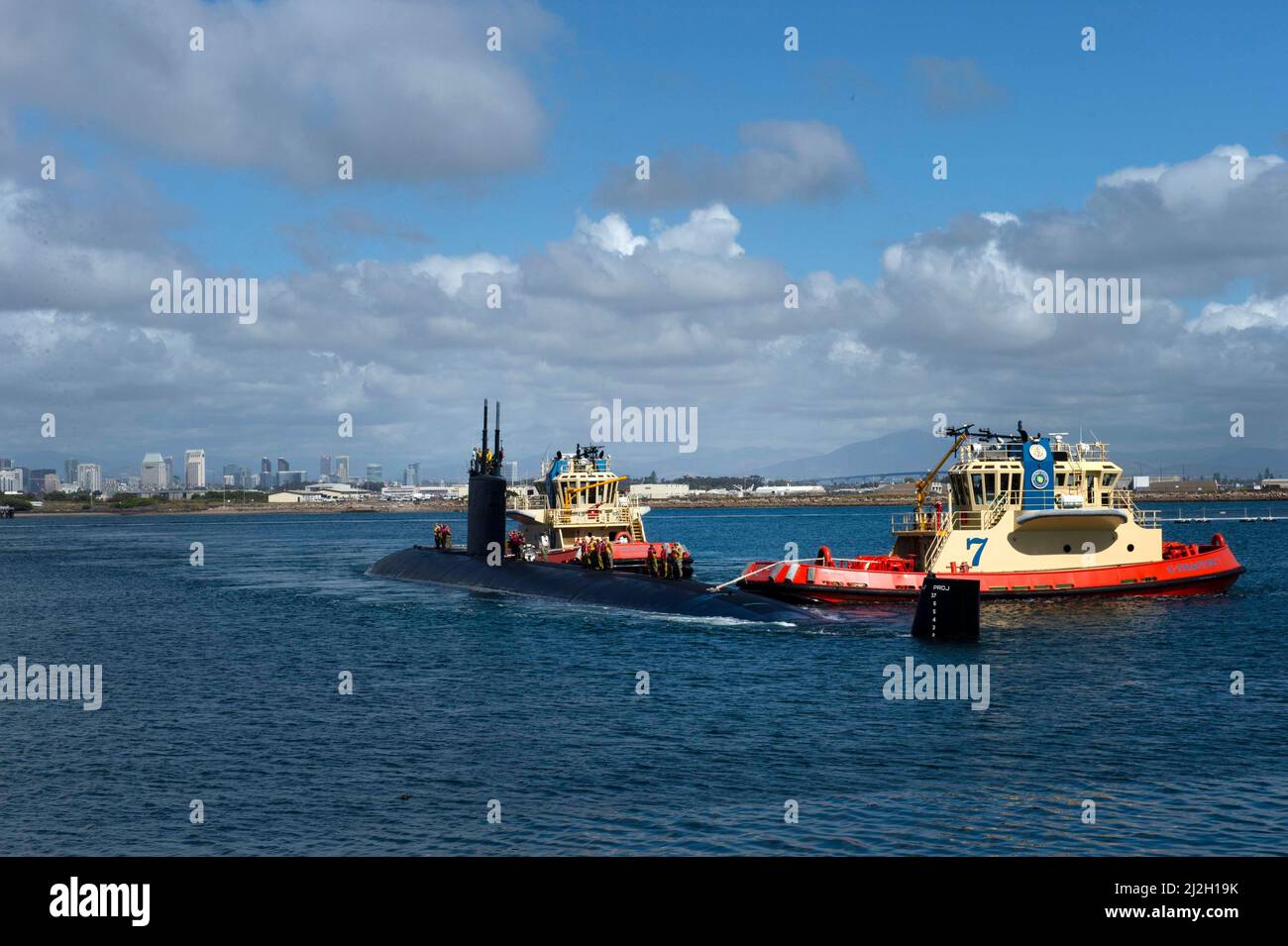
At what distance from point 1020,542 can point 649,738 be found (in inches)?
1087

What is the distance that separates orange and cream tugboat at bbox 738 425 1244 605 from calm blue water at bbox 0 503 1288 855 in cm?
137

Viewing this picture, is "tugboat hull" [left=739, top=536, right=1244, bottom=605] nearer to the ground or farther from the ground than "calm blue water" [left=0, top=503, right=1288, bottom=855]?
farther from the ground

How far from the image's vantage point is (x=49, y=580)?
76375mm

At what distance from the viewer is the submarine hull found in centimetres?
4456

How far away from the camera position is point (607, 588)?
49.6 m

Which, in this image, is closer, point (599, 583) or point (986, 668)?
point (986, 668)

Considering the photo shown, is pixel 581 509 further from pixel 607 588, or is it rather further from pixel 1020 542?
pixel 1020 542

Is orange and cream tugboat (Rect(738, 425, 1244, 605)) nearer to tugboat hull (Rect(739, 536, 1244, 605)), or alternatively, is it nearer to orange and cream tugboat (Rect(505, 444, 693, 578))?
tugboat hull (Rect(739, 536, 1244, 605))

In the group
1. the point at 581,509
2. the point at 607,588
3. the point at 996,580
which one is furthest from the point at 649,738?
the point at 581,509

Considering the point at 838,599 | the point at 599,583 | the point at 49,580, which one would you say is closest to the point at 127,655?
the point at 599,583

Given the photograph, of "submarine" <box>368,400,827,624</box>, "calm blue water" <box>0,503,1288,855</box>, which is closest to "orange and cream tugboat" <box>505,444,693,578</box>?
"submarine" <box>368,400,827,624</box>

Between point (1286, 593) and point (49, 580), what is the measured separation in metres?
72.9
